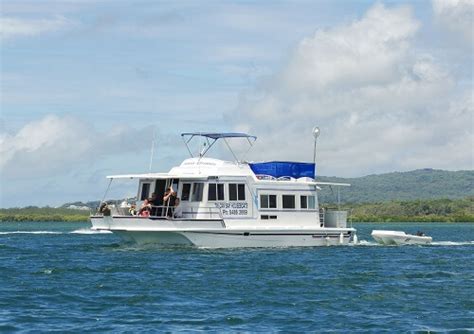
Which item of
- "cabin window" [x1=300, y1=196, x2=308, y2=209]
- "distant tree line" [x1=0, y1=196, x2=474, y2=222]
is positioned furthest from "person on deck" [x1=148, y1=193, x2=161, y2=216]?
"distant tree line" [x1=0, y1=196, x2=474, y2=222]

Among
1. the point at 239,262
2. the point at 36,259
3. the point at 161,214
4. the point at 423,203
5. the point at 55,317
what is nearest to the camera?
the point at 55,317

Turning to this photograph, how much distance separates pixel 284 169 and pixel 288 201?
1.91 meters

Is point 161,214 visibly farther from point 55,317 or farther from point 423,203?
point 423,203

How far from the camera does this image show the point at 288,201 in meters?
47.2

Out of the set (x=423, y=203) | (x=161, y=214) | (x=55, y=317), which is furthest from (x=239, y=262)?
(x=423, y=203)

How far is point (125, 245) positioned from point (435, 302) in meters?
20.7

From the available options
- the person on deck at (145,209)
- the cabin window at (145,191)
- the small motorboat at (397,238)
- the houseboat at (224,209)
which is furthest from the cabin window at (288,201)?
the small motorboat at (397,238)

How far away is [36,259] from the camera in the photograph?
4178 centimetres

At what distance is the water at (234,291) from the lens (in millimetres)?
24609

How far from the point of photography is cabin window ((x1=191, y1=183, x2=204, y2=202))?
4434cm

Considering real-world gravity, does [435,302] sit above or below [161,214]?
below

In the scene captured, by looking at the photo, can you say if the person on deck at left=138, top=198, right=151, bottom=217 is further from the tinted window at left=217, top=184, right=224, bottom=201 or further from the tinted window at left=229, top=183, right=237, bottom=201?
the tinted window at left=229, top=183, right=237, bottom=201

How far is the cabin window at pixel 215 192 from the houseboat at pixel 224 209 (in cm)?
4

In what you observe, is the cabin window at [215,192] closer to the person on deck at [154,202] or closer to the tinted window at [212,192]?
the tinted window at [212,192]
